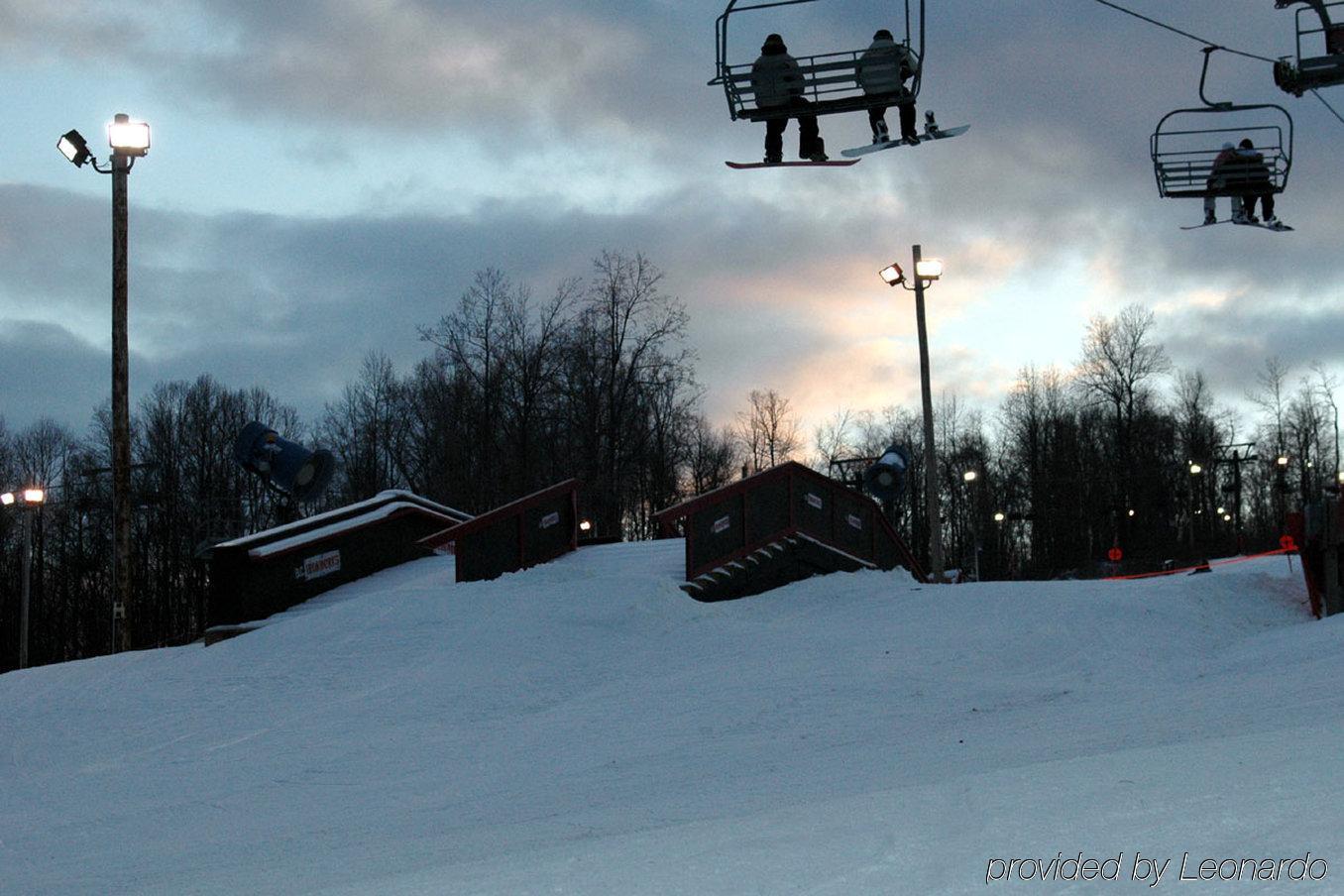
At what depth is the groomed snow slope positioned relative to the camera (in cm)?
632

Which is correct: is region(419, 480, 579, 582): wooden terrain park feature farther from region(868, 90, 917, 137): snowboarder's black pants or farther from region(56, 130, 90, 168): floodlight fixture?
region(868, 90, 917, 137): snowboarder's black pants

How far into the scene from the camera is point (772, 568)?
21.5 metres

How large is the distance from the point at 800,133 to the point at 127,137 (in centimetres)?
1122

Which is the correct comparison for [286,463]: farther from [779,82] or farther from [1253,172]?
[1253,172]

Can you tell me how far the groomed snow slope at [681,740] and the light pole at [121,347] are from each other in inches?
55.3

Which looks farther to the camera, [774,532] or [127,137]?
[774,532]

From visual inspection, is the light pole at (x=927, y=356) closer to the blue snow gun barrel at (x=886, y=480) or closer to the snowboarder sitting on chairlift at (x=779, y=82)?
the blue snow gun barrel at (x=886, y=480)

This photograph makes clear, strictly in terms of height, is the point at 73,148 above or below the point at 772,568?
above

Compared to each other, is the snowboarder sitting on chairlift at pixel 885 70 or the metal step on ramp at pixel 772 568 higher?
the snowboarder sitting on chairlift at pixel 885 70

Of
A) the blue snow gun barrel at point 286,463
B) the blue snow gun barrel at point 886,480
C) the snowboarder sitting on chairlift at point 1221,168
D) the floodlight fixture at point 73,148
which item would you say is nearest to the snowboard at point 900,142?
the snowboarder sitting on chairlift at point 1221,168

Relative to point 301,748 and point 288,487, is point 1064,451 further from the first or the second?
point 301,748

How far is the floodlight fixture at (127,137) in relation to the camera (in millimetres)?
18422

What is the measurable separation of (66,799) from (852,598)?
12.0m

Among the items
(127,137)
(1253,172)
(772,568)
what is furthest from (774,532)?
(127,137)
